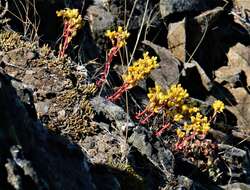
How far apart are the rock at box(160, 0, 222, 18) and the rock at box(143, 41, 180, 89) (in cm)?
73

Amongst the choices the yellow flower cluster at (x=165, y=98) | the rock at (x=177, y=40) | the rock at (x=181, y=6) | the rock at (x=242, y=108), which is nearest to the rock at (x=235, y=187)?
the yellow flower cluster at (x=165, y=98)

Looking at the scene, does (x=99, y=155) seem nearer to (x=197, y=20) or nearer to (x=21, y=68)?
(x=21, y=68)

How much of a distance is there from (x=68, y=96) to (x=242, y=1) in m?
8.07

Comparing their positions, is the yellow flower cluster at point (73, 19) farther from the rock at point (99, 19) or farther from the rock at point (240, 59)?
the rock at point (240, 59)

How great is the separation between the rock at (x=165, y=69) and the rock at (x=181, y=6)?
0.73 meters

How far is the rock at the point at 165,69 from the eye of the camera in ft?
30.4

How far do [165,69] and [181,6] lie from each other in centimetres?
147

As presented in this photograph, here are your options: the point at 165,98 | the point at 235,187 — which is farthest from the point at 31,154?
the point at 235,187

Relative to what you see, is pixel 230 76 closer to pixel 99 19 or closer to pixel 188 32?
pixel 188 32

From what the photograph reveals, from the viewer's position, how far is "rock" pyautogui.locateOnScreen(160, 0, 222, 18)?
10094 mm

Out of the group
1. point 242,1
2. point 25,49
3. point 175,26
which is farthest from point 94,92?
point 242,1

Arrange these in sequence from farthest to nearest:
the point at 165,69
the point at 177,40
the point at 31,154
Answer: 1. the point at 177,40
2. the point at 165,69
3. the point at 31,154

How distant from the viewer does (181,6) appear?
10.3 m

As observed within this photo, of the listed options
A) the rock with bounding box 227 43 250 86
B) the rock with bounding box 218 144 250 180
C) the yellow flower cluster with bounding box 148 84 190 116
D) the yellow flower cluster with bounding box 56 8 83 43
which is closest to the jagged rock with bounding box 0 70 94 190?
the yellow flower cluster with bounding box 148 84 190 116
